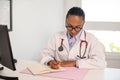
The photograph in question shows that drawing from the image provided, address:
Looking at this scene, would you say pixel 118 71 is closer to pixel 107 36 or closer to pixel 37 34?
pixel 107 36

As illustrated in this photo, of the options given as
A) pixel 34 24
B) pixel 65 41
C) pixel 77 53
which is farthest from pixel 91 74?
pixel 34 24

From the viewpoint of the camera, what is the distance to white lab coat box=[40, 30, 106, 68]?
1849 millimetres

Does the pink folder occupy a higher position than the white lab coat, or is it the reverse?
the white lab coat

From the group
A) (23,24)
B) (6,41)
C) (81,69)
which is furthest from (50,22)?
(6,41)

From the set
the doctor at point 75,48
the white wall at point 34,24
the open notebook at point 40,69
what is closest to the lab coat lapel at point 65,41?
the doctor at point 75,48

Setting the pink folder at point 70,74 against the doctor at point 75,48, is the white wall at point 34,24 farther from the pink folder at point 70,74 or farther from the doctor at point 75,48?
the pink folder at point 70,74

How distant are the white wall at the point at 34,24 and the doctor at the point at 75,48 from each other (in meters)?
0.82

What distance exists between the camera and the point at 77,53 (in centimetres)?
195

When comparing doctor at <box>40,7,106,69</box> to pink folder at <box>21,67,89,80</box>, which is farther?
doctor at <box>40,7,106,69</box>

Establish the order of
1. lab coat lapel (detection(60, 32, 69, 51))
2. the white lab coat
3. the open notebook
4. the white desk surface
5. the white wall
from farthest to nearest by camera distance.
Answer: the white wall → lab coat lapel (detection(60, 32, 69, 51)) → the white lab coat → the open notebook → the white desk surface

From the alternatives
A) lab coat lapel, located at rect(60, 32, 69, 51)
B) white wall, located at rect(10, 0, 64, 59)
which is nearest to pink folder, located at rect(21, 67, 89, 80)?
lab coat lapel, located at rect(60, 32, 69, 51)

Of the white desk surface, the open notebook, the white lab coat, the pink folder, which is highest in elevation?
the white lab coat

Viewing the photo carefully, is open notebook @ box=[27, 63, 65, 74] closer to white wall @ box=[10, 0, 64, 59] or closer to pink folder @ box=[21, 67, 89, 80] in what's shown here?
pink folder @ box=[21, 67, 89, 80]

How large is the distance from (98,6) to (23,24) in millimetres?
1032
